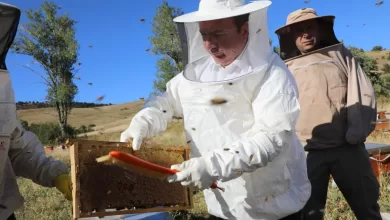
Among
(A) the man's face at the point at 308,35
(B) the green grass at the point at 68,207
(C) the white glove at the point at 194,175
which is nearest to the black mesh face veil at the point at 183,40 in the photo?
(C) the white glove at the point at 194,175

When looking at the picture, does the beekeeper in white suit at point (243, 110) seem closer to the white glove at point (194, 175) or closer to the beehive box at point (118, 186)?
the beehive box at point (118, 186)

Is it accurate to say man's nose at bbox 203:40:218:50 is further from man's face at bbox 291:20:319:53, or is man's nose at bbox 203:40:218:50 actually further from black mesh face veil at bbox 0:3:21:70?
man's face at bbox 291:20:319:53

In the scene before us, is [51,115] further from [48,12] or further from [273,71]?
[273,71]

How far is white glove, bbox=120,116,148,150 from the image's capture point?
2193 millimetres

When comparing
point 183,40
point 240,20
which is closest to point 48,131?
point 183,40

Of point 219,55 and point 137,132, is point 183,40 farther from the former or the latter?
point 137,132

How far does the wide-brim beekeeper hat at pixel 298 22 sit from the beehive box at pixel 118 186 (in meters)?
2.29

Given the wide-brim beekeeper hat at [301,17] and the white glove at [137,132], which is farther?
the wide-brim beekeeper hat at [301,17]

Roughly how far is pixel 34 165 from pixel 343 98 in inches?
113

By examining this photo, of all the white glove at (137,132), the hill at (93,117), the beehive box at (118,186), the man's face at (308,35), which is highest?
the hill at (93,117)

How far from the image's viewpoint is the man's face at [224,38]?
7.49 feet

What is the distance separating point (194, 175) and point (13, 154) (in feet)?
4.50

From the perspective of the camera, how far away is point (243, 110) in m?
2.25

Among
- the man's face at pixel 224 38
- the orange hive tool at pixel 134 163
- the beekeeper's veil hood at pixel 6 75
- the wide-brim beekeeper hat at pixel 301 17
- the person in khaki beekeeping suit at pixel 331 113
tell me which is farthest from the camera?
the wide-brim beekeeper hat at pixel 301 17
